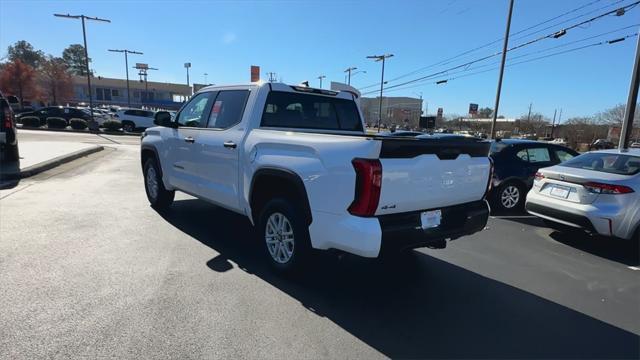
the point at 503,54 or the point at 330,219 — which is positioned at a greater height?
the point at 503,54

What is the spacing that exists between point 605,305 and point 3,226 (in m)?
7.29

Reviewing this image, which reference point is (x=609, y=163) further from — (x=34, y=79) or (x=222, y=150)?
(x=34, y=79)

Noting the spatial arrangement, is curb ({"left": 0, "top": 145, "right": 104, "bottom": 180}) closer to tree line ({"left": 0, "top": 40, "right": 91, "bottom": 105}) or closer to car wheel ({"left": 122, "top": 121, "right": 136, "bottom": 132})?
car wheel ({"left": 122, "top": 121, "right": 136, "bottom": 132})

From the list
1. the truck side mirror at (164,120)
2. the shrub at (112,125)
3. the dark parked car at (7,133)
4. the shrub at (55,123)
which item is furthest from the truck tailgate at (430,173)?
the shrub at (55,123)

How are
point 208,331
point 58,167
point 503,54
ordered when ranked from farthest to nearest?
point 503,54
point 58,167
point 208,331

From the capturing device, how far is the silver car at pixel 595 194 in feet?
16.2

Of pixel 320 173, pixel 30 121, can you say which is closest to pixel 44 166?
pixel 320 173

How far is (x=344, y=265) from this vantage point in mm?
4391

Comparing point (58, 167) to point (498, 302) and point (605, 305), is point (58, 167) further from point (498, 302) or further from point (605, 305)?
point (605, 305)

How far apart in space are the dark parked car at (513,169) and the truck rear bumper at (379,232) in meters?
4.45

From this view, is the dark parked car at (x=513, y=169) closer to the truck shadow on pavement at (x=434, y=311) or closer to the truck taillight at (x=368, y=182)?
the truck shadow on pavement at (x=434, y=311)

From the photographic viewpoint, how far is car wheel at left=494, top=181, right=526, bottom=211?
24.8 ft

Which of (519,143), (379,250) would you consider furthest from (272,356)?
(519,143)

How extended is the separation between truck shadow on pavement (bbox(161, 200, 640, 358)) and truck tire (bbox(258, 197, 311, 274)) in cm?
17
